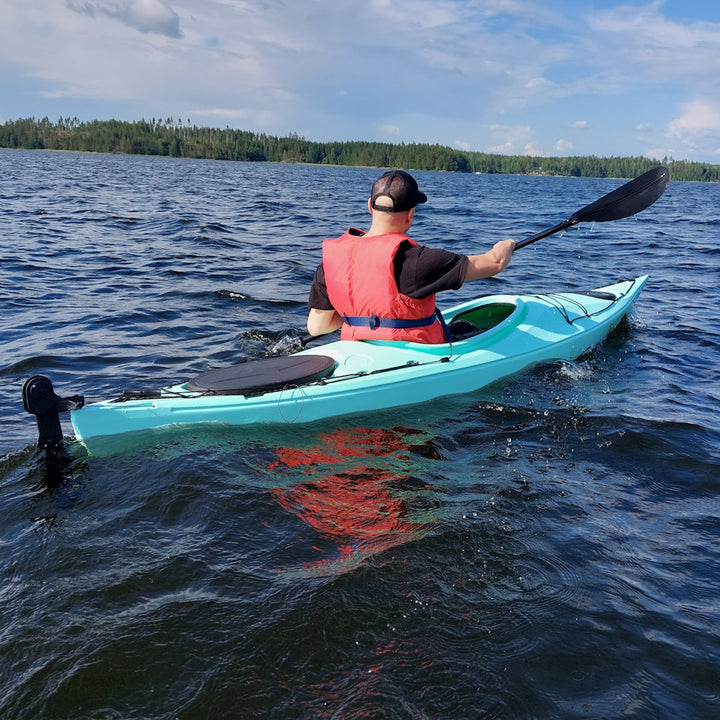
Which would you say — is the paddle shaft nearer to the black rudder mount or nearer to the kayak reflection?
the kayak reflection

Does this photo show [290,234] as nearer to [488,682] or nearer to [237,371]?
[237,371]

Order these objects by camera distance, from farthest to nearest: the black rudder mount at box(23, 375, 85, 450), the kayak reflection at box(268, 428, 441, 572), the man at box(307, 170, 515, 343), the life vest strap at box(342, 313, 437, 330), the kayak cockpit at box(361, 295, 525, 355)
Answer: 1. the kayak cockpit at box(361, 295, 525, 355)
2. the life vest strap at box(342, 313, 437, 330)
3. the man at box(307, 170, 515, 343)
4. the black rudder mount at box(23, 375, 85, 450)
5. the kayak reflection at box(268, 428, 441, 572)

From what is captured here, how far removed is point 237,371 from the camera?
163 inches

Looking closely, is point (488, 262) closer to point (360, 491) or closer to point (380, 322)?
point (380, 322)

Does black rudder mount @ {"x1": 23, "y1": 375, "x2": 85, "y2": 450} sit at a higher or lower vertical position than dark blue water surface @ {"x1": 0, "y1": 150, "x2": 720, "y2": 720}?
higher

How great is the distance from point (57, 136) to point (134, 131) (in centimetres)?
1506

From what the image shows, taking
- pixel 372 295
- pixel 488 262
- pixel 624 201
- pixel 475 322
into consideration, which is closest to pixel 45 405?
pixel 372 295

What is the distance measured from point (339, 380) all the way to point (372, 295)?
638 mm

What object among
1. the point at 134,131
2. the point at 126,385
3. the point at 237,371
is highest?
the point at 134,131

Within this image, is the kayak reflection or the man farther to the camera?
the man

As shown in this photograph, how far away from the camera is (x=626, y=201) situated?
22.0 ft

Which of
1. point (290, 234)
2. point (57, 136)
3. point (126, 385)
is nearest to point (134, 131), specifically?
point (57, 136)

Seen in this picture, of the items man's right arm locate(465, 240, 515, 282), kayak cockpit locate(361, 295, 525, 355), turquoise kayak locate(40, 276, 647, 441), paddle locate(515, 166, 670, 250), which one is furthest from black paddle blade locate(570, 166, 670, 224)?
man's right arm locate(465, 240, 515, 282)

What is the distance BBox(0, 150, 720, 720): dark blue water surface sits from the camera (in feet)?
6.70
